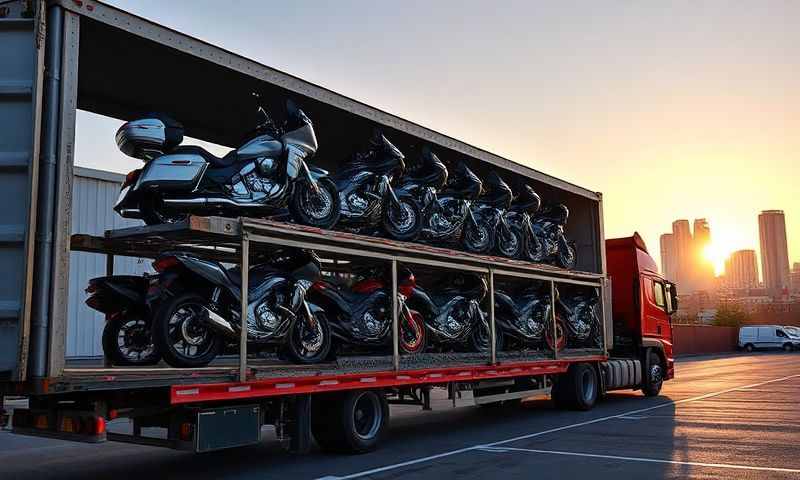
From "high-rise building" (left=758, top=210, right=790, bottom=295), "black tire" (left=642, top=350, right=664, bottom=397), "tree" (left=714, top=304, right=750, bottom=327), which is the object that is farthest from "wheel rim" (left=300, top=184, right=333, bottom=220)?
"high-rise building" (left=758, top=210, right=790, bottom=295)

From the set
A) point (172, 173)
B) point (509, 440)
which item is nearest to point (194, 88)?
point (172, 173)

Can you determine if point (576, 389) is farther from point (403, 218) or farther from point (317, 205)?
point (317, 205)

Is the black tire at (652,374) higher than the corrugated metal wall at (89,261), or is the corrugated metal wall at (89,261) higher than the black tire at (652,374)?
the corrugated metal wall at (89,261)

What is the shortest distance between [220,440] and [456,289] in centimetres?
502

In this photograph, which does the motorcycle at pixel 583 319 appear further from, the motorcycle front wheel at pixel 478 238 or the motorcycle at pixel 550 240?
the motorcycle front wheel at pixel 478 238

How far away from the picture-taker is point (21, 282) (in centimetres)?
573

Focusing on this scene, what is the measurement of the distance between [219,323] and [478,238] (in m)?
5.31

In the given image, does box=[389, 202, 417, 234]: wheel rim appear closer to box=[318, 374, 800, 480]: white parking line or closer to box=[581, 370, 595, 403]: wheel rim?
box=[318, 374, 800, 480]: white parking line

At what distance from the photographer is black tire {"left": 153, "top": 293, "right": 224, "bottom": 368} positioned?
673 cm

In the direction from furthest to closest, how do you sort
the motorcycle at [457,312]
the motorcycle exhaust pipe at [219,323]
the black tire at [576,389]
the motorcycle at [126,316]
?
the black tire at [576,389], the motorcycle at [457,312], the motorcycle at [126,316], the motorcycle exhaust pipe at [219,323]

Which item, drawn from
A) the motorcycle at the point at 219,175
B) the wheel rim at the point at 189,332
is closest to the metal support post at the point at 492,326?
the motorcycle at the point at 219,175

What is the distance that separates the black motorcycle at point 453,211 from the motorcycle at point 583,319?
310 centimetres

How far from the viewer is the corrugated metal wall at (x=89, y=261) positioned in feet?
50.8

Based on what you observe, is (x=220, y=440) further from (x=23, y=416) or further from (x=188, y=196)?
(x=188, y=196)
